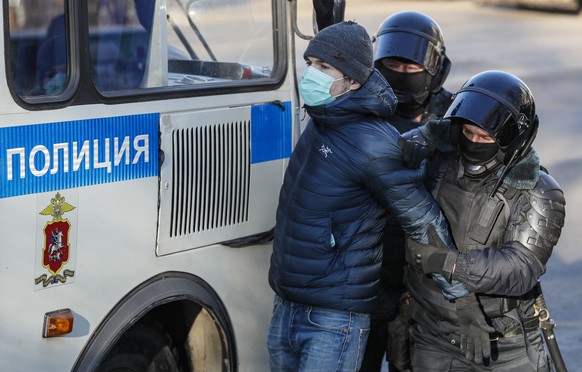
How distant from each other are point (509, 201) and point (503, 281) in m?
0.34

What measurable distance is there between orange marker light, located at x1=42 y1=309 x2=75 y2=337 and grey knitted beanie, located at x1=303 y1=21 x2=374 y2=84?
1.35 meters

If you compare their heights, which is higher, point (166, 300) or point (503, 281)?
point (503, 281)

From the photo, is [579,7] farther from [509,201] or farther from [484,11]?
[509,201]

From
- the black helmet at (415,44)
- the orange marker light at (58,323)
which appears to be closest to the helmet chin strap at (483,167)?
the black helmet at (415,44)

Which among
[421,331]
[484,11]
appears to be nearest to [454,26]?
[484,11]

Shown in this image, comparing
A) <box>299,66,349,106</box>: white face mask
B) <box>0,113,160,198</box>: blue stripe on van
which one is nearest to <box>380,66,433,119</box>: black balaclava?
<box>299,66,349,106</box>: white face mask

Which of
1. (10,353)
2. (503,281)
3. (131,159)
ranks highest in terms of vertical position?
(131,159)

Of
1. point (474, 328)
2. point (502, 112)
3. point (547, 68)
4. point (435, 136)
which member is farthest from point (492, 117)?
point (547, 68)

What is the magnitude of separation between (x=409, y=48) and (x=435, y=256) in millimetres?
1623

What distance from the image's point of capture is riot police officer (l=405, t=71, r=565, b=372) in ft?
13.5

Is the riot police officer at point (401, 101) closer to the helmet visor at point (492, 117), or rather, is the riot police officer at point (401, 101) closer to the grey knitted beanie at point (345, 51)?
the helmet visor at point (492, 117)

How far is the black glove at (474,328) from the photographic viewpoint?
423cm

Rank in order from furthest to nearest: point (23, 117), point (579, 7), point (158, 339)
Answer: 1. point (579, 7)
2. point (158, 339)
3. point (23, 117)

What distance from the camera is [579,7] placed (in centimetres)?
2772
